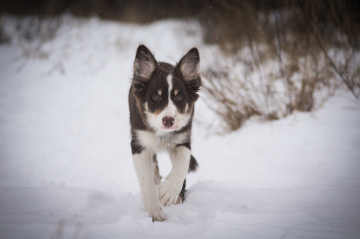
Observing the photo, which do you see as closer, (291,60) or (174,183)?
(174,183)

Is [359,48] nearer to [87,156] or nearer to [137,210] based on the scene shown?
[137,210]

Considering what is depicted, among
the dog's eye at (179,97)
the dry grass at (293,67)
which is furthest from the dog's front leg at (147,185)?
the dry grass at (293,67)

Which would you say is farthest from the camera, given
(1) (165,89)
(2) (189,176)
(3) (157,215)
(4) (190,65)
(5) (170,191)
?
(2) (189,176)

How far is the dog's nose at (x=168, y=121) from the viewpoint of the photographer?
7.50ft

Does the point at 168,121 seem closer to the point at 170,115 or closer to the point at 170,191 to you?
the point at 170,115

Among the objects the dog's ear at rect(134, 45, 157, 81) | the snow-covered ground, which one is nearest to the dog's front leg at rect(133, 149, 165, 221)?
the snow-covered ground

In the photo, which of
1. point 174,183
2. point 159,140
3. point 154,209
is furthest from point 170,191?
point 159,140

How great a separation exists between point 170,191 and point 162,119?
0.67 m

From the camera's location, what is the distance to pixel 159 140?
2.67 m

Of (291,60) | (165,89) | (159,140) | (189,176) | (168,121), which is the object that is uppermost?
(291,60)

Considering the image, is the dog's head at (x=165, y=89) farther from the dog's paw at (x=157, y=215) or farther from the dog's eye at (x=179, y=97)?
the dog's paw at (x=157, y=215)

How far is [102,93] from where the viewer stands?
8195 millimetres

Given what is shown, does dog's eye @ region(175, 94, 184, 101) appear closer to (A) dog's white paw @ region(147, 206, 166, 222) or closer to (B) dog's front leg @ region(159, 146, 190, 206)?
(B) dog's front leg @ region(159, 146, 190, 206)

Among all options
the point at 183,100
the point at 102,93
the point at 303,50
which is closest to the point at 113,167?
the point at 183,100
